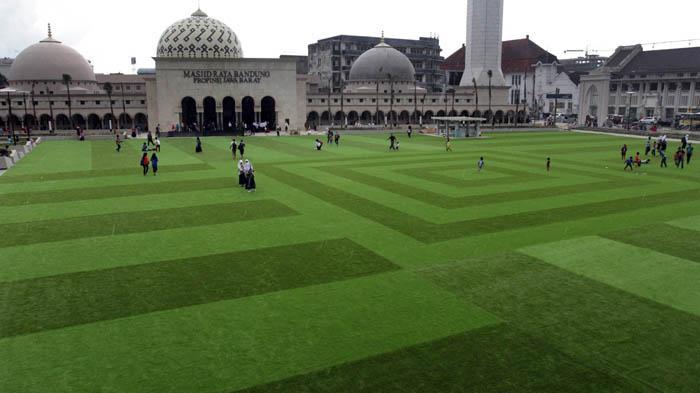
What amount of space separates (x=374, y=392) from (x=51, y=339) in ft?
20.7

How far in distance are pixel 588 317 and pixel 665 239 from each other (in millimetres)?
7969

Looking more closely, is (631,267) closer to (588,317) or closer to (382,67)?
(588,317)

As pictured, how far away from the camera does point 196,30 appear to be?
245 ft

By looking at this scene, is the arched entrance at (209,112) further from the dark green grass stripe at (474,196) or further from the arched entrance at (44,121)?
the dark green grass stripe at (474,196)

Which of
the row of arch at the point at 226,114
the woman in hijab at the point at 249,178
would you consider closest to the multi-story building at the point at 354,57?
the row of arch at the point at 226,114

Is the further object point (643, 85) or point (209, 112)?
point (643, 85)

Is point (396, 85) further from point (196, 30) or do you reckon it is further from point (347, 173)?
point (347, 173)

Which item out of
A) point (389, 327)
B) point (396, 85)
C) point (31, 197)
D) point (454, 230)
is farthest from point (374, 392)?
point (396, 85)

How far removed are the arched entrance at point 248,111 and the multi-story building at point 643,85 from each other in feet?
207

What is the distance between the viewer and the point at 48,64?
78.6 meters

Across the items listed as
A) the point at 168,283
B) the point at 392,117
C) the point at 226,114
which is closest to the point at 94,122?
the point at 226,114

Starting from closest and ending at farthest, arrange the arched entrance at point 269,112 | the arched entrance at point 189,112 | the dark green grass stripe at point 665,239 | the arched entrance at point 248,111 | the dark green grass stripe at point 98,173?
the dark green grass stripe at point 665,239 < the dark green grass stripe at point 98,173 < the arched entrance at point 189,112 < the arched entrance at point 248,111 < the arched entrance at point 269,112

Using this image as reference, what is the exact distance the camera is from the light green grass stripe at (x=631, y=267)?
1243cm

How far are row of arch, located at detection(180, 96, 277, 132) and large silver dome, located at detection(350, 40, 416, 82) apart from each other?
24.8 metres
